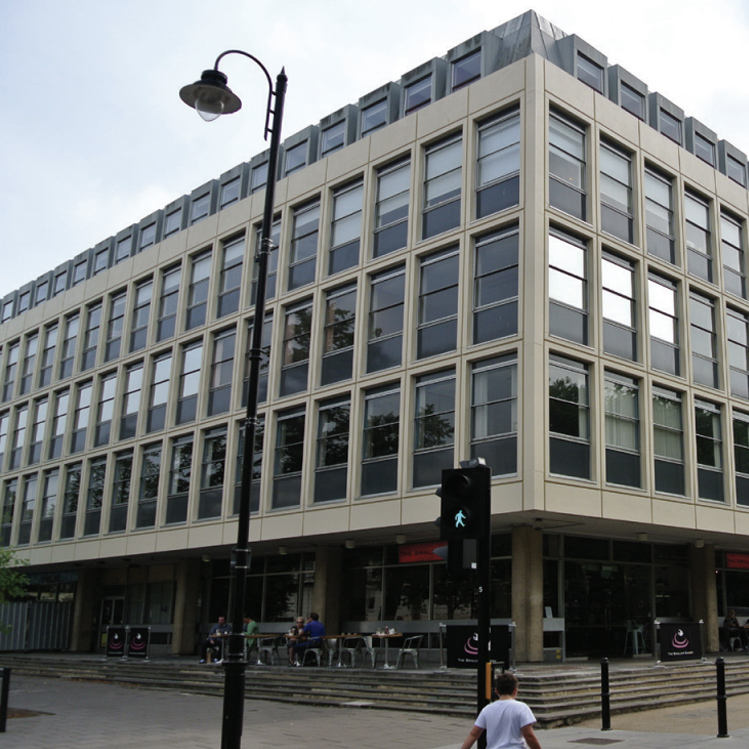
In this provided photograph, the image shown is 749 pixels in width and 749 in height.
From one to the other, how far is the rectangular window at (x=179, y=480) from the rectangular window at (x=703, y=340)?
15448 mm

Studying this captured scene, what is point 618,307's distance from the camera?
23.4 meters

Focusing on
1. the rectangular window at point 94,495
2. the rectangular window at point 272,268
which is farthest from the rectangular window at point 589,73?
the rectangular window at point 94,495

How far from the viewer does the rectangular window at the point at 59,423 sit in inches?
1454

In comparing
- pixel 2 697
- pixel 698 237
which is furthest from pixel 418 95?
pixel 2 697

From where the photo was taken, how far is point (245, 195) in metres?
31.8

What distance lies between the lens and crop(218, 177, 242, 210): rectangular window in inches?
1273

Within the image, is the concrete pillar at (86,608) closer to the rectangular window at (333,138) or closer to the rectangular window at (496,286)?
the rectangular window at (333,138)

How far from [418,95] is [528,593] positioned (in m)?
13.8

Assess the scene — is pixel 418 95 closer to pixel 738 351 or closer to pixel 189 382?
pixel 738 351

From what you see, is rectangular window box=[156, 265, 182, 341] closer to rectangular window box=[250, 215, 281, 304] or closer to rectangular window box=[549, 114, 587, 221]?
rectangular window box=[250, 215, 281, 304]

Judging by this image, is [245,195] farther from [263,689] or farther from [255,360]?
[255,360]

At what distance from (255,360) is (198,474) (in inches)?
752

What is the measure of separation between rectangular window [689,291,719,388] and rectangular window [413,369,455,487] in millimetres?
7073

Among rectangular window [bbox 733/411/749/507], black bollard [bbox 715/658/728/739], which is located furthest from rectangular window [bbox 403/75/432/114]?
black bollard [bbox 715/658/728/739]
